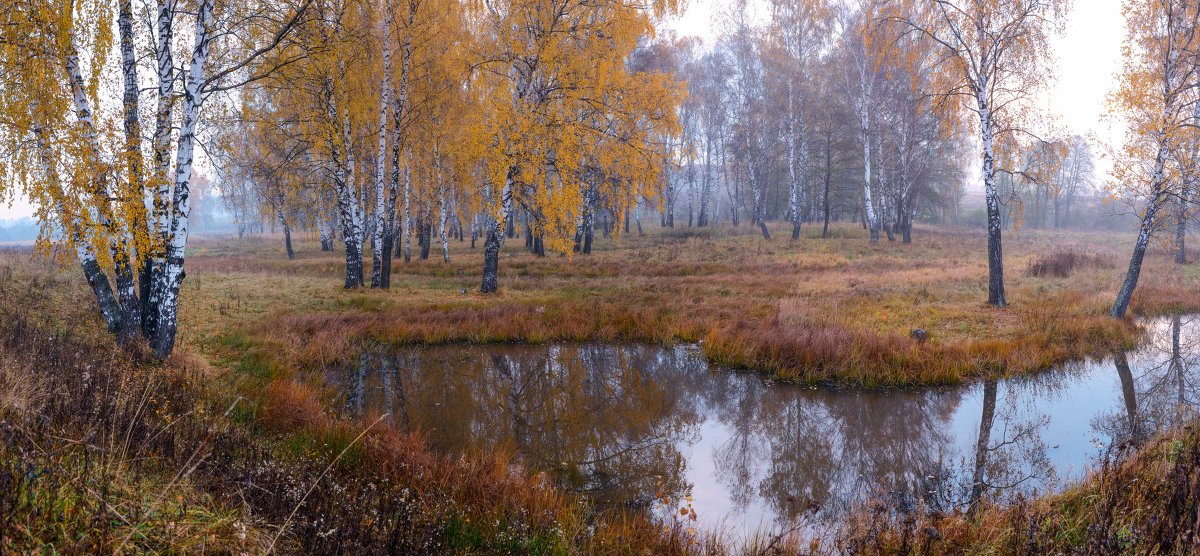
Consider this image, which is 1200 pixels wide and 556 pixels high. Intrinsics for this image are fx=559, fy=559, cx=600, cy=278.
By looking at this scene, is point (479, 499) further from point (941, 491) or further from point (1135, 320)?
point (1135, 320)

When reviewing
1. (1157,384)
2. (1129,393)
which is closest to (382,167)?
(1129,393)

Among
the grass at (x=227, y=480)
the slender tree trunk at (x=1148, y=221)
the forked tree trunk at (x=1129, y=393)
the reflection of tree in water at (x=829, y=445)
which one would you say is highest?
the slender tree trunk at (x=1148, y=221)

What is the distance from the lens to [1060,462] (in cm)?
557

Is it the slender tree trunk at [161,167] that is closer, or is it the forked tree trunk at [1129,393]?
the forked tree trunk at [1129,393]

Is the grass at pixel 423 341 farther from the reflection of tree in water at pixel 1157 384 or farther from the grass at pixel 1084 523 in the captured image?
the reflection of tree in water at pixel 1157 384

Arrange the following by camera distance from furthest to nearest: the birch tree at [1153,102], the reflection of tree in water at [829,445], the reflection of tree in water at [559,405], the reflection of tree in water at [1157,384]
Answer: the birch tree at [1153,102]
the reflection of tree in water at [1157,384]
the reflection of tree in water at [559,405]
the reflection of tree in water at [829,445]

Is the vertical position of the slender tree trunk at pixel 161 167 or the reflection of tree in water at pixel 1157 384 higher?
the slender tree trunk at pixel 161 167

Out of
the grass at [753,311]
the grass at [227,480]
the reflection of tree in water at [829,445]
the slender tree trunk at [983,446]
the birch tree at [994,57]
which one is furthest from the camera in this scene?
the birch tree at [994,57]

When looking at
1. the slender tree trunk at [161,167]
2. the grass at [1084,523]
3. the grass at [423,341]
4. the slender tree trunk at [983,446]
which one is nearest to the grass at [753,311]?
the grass at [423,341]

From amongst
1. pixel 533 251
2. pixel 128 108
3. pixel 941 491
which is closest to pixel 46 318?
pixel 128 108

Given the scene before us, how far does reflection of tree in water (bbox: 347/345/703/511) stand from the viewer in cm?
557

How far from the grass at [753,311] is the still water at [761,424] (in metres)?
0.53

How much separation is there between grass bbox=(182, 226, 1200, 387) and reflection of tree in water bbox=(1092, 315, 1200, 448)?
523mm

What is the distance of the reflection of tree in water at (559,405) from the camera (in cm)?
557
